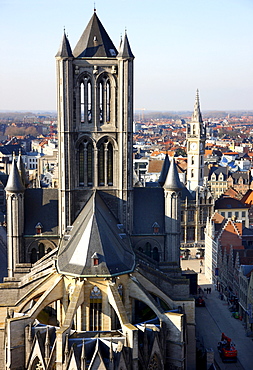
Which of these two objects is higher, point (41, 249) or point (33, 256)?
point (41, 249)

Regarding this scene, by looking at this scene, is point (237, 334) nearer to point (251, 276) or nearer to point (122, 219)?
point (251, 276)

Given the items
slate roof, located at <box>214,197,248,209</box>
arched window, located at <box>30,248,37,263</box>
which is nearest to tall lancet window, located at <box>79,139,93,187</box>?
arched window, located at <box>30,248,37,263</box>

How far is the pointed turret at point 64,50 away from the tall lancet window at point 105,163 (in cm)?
960

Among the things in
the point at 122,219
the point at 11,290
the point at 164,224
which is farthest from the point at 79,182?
the point at 11,290

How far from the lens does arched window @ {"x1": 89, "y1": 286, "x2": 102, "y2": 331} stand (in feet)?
156

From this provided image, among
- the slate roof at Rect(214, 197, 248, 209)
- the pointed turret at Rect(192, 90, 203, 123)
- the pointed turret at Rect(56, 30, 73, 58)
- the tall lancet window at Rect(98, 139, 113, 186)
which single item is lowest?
the slate roof at Rect(214, 197, 248, 209)

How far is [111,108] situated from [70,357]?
26.9 metres

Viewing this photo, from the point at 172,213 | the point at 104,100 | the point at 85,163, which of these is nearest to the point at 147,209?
the point at 172,213

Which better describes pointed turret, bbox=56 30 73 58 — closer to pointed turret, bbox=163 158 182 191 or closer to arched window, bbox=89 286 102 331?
pointed turret, bbox=163 158 182 191

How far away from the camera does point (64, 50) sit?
58.4 meters

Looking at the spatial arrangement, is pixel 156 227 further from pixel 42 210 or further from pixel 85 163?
pixel 42 210

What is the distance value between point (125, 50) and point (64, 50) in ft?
20.3

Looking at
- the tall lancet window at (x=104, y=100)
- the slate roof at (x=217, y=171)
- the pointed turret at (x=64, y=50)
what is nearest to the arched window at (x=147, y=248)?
the tall lancet window at (x=104, y=100)

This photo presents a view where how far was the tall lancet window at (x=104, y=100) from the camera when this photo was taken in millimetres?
60125
